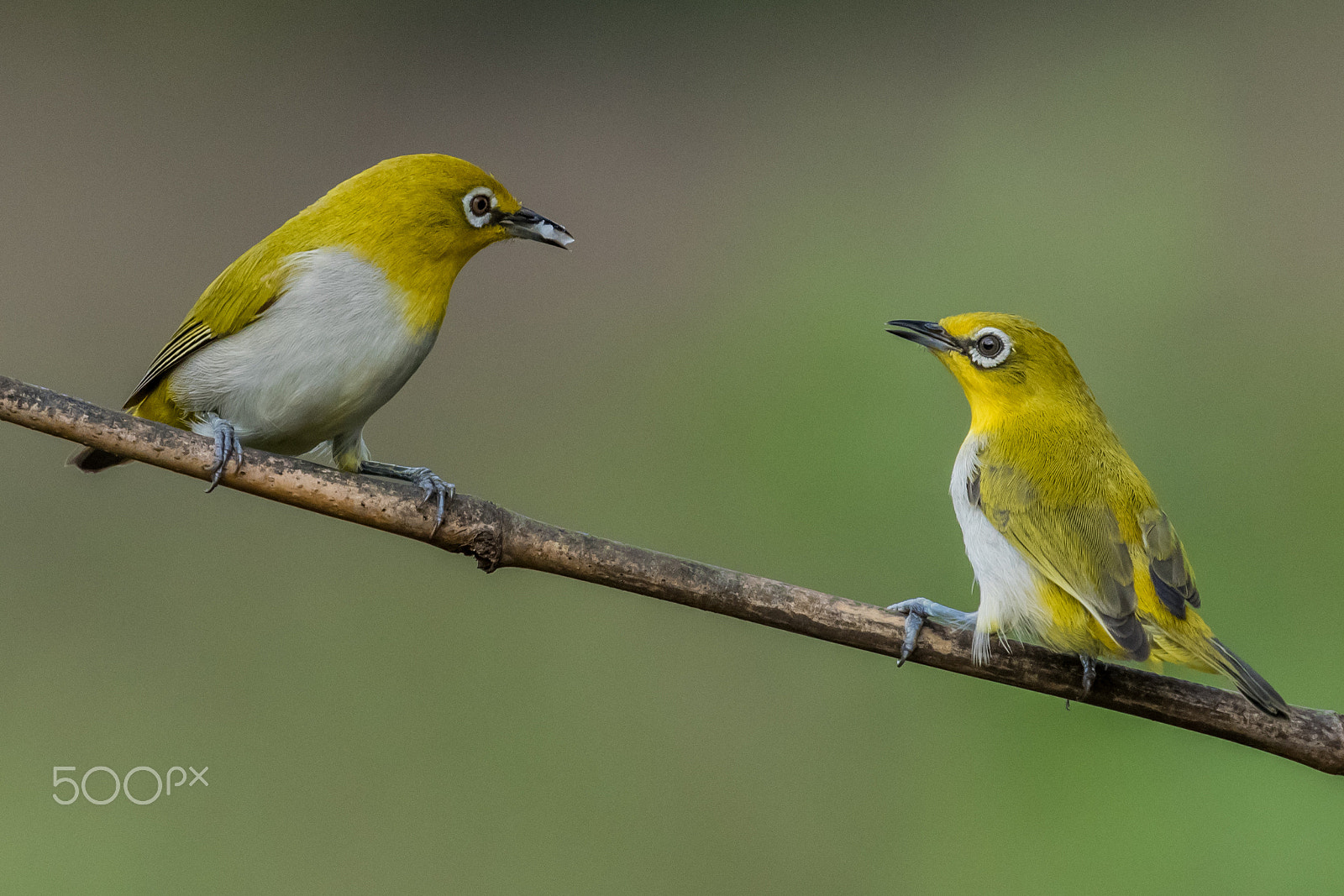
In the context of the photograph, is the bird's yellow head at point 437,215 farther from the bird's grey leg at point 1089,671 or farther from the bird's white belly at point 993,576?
the bird's grey leg at point 1089,671

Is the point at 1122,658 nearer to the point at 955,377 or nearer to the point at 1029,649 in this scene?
the point at 1029,649

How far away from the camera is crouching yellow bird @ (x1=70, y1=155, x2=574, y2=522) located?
1.64 metres

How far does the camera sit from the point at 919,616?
1548mm

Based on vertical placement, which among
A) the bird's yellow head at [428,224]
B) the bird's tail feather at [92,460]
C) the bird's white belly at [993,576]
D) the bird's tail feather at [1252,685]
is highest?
the bird's yellow head at [428,224]

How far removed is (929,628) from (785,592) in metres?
0.23

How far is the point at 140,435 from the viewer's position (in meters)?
1.48

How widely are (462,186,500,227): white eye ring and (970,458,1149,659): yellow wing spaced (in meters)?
0.92

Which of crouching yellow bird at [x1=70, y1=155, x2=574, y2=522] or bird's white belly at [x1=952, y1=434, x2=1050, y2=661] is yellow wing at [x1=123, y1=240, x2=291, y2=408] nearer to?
crouching yellow bird at [x1=70, y1=155, x2=574, y2=522]

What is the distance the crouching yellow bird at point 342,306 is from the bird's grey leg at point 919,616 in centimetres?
71

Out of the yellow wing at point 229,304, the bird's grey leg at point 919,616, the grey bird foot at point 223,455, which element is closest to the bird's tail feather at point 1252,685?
the bird's grey leg at point 919,616

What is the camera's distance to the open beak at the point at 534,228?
1.63 metres

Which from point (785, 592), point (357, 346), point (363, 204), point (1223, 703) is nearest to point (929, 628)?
point (785, 592)

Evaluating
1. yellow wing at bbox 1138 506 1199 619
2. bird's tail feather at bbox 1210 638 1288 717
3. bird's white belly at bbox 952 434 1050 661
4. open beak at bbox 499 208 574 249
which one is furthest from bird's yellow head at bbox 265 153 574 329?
bird's tail feather at bbox 1210 638 1288 717

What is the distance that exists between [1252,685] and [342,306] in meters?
1.43
